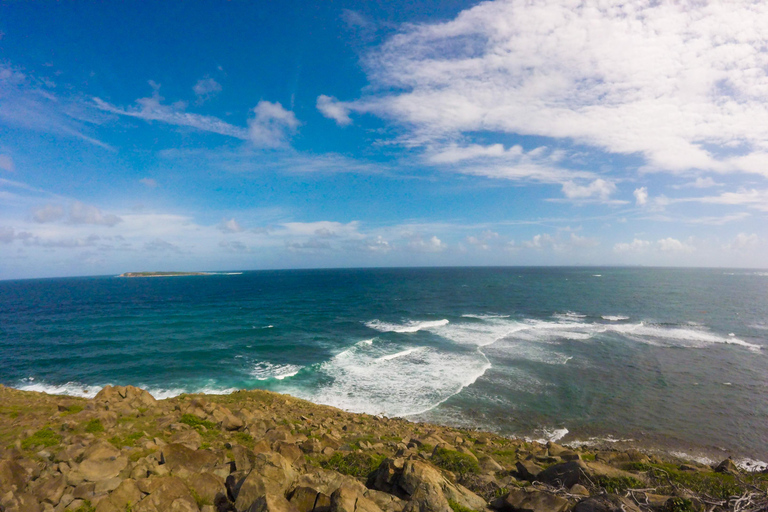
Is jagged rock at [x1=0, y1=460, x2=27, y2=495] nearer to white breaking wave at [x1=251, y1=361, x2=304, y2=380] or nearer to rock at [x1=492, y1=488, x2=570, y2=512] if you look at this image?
rock at [x1=492, y1=488, x2=570, y2=512]

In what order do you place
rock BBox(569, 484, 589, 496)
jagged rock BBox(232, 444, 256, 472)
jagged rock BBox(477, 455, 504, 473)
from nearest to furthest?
rock BBox(569, 484, 589, 496) < jagged rock BBox(232, 444, 256, 472) < jagged rock BBox(477, 455, 504, 473)

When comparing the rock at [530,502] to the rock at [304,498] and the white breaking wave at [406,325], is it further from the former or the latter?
the white breaking wave at [406,325]

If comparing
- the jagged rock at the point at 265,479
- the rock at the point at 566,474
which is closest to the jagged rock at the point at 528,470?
the rock at the point at 566,474

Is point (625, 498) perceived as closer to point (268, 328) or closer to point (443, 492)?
point (443, 492)

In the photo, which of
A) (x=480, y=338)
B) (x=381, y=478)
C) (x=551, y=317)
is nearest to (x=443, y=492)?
(x=381, y=478)

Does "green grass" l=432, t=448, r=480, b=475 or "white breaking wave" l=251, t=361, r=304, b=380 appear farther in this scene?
"white breaking wave" l=251, t=361, r=304, b=380

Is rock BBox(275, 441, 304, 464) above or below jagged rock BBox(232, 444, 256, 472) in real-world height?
below

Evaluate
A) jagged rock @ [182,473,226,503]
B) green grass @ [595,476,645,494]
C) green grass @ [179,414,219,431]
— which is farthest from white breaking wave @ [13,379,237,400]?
green grass @ [595,476,645,494]
